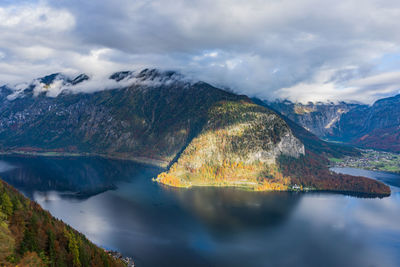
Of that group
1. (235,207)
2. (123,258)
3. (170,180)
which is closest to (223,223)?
(235,207)

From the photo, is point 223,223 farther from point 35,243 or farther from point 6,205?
point 6,205

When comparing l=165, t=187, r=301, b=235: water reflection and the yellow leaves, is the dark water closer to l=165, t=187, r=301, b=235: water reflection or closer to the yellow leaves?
l=165, t=187, r=301, b=235: water reflection

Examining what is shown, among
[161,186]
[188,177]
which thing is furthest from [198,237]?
[188,177]

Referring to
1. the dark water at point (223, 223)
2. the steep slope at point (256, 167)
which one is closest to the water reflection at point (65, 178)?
the dark water at point (223, 223)

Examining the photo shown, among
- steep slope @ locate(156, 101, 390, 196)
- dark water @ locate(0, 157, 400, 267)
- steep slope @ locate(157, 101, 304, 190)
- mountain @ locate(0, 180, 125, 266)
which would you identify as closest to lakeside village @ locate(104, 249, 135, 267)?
dark water @ locate(0, 157, 400, 267)

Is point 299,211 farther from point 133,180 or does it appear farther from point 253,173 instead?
point 133,180
